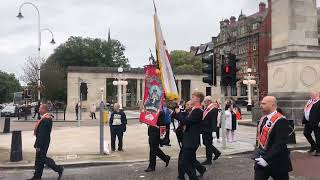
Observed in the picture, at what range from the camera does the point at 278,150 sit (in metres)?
5.56

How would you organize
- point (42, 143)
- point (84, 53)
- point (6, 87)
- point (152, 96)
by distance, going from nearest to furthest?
point (42, 143)
point (152, 96)
point (84, 53)
point (6, 87)

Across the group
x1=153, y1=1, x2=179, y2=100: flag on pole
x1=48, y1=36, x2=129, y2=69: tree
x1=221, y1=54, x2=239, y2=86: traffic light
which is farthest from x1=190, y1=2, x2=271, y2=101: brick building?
x1=153, y1=1, x2=179, y2=100: flag on pole

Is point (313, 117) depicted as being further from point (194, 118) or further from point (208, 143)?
point (194, 118)

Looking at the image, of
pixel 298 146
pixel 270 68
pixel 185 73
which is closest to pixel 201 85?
pixel 185 73

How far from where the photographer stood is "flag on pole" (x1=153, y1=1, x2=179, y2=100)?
949 cm

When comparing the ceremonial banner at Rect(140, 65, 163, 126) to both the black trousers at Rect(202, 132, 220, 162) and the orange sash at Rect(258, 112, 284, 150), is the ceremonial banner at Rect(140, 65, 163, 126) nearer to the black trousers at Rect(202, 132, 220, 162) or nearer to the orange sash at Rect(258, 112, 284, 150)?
the black trousers at Rect(202, 132, 220, 162)

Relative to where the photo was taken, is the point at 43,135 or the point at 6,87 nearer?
the point at 43,135

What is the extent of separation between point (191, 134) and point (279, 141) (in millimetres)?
3105

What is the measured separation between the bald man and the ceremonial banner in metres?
4.83

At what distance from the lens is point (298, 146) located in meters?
14.6

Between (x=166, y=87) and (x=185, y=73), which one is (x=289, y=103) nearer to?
(x=166, y=87)

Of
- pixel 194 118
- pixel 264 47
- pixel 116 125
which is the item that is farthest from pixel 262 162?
pixel 264 47

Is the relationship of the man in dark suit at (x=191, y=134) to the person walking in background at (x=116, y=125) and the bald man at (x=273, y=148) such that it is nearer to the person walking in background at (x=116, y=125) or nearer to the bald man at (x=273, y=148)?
the bald man at (x=273, y=148)

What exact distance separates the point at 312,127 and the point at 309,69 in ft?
31.0
